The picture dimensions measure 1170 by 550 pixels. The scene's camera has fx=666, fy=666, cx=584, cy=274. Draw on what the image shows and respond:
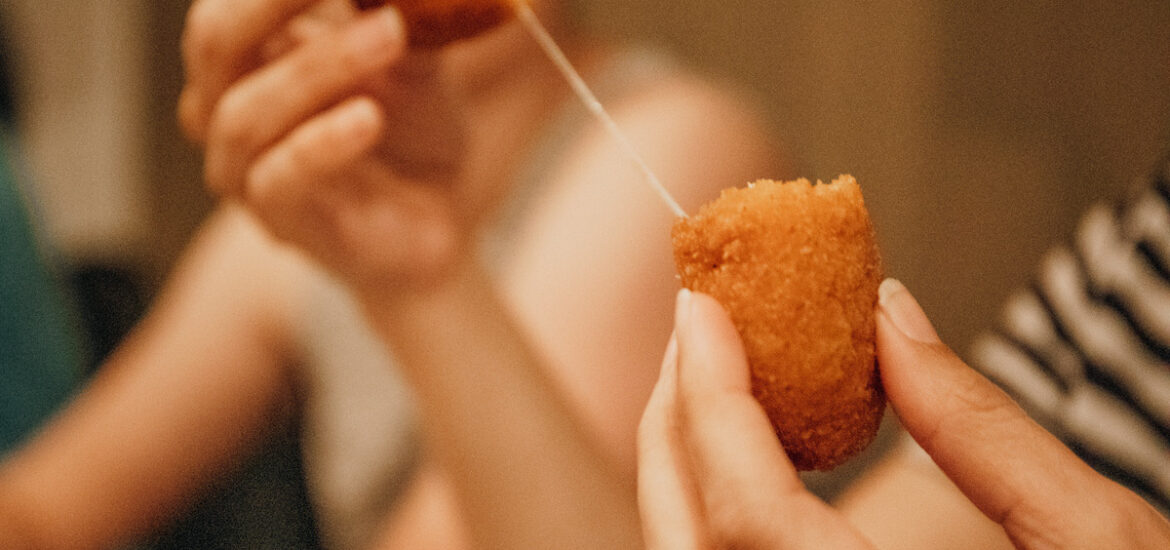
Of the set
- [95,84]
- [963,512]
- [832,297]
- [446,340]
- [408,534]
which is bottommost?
[408,534]

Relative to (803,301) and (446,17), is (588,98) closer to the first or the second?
(446,17)

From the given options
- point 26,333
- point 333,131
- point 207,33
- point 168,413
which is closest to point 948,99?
point 333,131

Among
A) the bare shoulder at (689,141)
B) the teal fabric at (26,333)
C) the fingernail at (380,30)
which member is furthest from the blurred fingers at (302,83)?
the teal fabric at (26,333)

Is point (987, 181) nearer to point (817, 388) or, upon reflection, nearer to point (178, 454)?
point (817, 388)

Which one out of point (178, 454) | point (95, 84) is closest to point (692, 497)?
point (178, 454)

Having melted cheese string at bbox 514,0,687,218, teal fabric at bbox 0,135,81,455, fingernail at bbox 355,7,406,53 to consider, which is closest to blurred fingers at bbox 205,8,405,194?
fingernail at bbox 355,7,406,53

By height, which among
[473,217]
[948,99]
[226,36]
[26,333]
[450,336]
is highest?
[226,36]
